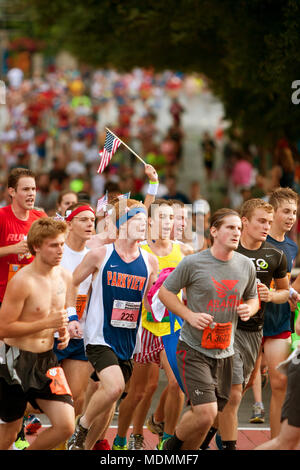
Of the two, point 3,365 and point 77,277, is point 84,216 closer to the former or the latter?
point 77,277

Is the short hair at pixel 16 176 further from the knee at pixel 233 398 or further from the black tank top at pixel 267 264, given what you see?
the knee at pixel 233 398

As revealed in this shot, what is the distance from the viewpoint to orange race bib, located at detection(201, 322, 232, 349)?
731 centimetres

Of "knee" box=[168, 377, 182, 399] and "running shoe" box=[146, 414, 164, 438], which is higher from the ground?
"knee" box=[168, 377, 182, 399]

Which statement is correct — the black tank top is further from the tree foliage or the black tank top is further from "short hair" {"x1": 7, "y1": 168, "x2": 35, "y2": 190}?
the tree foliage

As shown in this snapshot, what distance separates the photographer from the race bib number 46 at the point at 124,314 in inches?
314

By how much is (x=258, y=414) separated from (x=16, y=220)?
340 cm

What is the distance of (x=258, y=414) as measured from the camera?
400 inches

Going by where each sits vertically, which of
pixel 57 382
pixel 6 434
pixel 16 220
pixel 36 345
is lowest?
pixel 6 434

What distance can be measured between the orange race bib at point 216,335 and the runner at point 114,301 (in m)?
0.89

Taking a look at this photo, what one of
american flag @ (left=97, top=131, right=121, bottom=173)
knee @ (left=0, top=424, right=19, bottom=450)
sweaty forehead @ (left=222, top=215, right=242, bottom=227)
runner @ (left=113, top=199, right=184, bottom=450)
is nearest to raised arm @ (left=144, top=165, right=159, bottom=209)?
runner @ (left=113, top=199, right=184, bottom=450)

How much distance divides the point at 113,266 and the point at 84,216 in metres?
0.97

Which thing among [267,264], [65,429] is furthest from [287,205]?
[65,429]

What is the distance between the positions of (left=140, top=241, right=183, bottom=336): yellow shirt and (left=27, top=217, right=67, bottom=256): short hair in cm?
196

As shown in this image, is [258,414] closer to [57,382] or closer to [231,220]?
[231,220]
